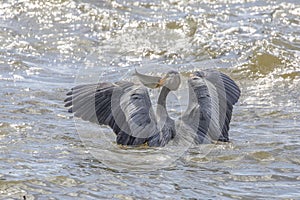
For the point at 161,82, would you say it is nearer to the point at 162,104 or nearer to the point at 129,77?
the point at 162,104

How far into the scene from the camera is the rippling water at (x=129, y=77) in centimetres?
602

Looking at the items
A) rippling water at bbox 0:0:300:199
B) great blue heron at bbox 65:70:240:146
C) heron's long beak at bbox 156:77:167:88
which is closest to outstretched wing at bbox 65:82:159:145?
great blue heron at bbox 65:70:240:146

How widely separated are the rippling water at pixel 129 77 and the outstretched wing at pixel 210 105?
15 cm

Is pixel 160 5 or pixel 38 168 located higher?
pixel 160 5

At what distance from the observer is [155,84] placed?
297 inches

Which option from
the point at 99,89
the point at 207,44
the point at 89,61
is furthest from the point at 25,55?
the point at 99,89

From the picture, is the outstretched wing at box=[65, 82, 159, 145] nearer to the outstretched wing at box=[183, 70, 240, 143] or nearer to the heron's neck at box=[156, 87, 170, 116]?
the heron's neck at box=[156, 87, 170, 116]

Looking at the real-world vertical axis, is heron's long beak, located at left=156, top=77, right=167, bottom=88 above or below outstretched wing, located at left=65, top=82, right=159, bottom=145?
above

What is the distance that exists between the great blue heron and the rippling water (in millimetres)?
151

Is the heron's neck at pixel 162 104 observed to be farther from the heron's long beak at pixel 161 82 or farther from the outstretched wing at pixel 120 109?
the outstretched wing at pixel 120 109

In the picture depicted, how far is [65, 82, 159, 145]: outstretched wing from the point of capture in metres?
6.83

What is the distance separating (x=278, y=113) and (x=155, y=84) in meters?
1.75

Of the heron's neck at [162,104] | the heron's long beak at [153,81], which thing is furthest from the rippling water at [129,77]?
the heron's long beak at [153,81]

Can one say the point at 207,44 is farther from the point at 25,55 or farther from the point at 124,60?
the point at 25,55
